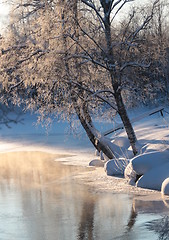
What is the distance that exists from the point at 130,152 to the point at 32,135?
626 inches

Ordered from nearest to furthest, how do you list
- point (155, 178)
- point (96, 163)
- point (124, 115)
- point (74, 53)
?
point (155, 178)
point (74, 53)
point (124, 115)
point (96, 163)

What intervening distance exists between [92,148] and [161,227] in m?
14.9

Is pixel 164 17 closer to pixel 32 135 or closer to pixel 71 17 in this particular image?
pixel 32 135

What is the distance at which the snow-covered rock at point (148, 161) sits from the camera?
1427 cm

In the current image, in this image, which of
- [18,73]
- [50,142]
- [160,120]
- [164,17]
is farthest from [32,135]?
[164,17]

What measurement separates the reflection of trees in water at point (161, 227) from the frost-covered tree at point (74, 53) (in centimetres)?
746

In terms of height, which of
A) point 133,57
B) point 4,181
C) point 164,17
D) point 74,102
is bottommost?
point 4,181

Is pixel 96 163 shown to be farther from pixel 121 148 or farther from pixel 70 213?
pixel 70 213

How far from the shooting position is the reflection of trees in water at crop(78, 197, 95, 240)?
974 cm

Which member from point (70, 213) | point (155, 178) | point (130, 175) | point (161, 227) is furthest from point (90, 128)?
point (161, 227)

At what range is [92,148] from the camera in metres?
24.6

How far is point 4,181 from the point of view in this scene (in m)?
16.6

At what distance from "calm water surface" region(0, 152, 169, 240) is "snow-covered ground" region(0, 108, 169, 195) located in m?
1.27

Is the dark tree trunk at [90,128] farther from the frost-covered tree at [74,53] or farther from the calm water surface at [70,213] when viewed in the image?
the calm water surface at [70,213]
